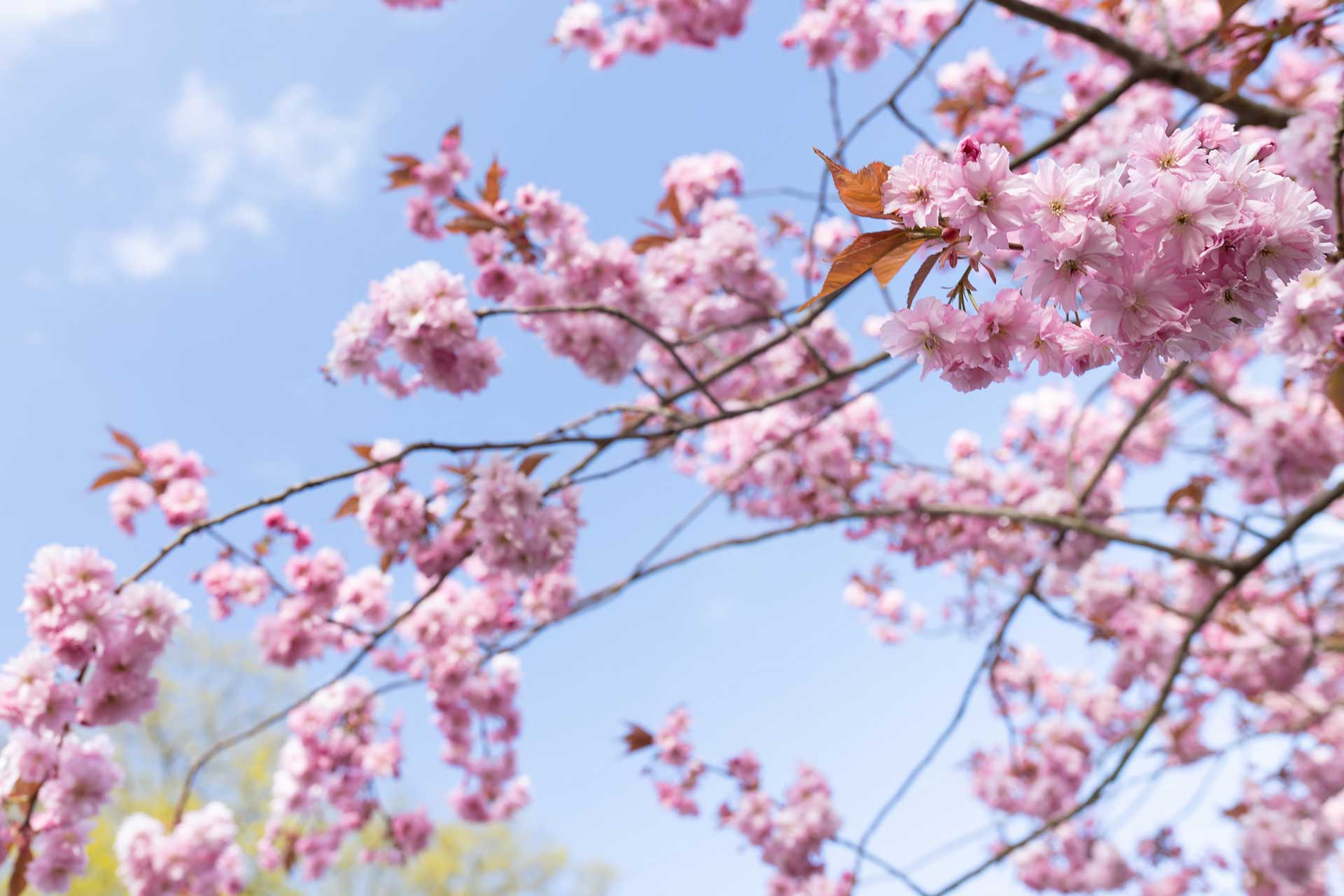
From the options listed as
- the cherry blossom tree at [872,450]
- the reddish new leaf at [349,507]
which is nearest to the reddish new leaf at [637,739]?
the cherry blossom tree at [872,450]

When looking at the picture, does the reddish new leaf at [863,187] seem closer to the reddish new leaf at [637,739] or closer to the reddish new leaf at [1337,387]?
the reddish new leaf at [1337,387]

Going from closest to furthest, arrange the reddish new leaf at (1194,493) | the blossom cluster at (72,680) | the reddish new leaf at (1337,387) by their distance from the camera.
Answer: the reddish new leaf at (1337,387)
the blossom cluster at (72,680)
the reddish new leaf at (1194,493)

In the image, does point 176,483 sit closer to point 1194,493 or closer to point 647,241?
point 647,241

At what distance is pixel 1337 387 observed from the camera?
1659 mm

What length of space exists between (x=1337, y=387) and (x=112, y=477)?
342 cm

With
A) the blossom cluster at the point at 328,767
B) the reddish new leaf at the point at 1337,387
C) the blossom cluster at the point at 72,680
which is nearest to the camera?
the reddish new leaf at the point at 1337,387

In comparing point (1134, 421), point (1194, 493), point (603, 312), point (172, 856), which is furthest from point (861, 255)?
point (172, 856)

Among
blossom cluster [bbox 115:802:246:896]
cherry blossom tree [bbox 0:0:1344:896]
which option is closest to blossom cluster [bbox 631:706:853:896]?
cherry blossom tree [bbox 0:0:1344:896]

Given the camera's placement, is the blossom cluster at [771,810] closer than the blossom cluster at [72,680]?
No

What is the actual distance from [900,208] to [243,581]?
3638 millimetres

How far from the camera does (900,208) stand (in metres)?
0.84

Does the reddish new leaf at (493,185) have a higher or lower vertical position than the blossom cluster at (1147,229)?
higher

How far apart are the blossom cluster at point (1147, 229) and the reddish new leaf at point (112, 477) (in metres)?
2.81

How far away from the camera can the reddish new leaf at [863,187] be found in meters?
0.83
